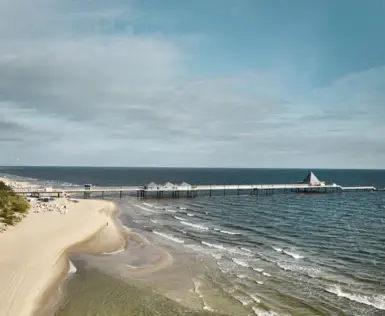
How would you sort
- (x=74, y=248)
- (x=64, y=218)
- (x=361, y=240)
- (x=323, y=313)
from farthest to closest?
(x=64, y=218) < (x=361, y=240) < (x=74, y=248) < (x=323, y=313)

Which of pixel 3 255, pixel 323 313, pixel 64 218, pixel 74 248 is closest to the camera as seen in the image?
pixel 323 313

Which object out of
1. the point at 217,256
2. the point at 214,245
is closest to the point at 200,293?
the point at 217,256

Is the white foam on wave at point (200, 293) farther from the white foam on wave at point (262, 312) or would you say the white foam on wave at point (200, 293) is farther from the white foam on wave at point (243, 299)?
the white foam on wave at point (262, 312)

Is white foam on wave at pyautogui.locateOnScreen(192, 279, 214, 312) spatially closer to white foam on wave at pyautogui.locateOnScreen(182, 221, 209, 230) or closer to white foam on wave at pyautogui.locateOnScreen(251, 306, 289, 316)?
white foam on wave at pyautogui.locateOnScreen(251, 306, 289, 316)

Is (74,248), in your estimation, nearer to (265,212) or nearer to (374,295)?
(374,295)

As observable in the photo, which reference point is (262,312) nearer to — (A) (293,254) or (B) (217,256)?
(B) (217,256)

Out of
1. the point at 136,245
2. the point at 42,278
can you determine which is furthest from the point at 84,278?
the point at 136,245

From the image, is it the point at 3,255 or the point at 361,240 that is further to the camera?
the point at 361,240
